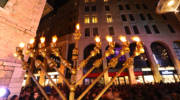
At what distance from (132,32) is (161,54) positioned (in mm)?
6824

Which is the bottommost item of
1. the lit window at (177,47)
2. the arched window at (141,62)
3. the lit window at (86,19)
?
the arched window at (141,62)

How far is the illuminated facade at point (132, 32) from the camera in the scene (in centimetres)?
1391

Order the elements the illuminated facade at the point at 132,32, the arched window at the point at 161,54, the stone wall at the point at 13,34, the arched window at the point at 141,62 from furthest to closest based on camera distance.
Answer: the arched window at the point at 161,54, the arched window at the point at 141,62, the illuminated facade at the point at 132,32, the stone wall at the point at 13,34

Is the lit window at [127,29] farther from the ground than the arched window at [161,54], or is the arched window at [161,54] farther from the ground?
the lit window at [127,29]

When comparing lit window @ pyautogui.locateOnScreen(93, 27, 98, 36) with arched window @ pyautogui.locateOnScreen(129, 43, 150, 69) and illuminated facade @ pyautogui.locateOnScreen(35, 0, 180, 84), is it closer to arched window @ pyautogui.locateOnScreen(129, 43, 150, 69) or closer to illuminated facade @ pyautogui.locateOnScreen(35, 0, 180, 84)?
illuminated facade @ pyautogui.locateOnScreen(35, 0, 180, 84)

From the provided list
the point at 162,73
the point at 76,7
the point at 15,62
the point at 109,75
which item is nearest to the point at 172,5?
the point at 15,62

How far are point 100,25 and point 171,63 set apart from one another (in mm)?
15028

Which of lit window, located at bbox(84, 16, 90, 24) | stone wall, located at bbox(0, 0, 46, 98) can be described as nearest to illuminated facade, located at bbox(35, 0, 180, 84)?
lit window, located at bbox(84, 16, 90, 24)

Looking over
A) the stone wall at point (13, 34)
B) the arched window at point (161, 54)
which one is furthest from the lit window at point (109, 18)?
the stone wall at point (13, 34)

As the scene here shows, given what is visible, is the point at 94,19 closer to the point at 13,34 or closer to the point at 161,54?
the point at 161,54

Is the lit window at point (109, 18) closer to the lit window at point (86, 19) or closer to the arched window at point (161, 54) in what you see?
the lit window at point (86, 19)

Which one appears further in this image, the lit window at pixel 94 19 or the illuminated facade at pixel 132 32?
the lit window at pixel 94 19

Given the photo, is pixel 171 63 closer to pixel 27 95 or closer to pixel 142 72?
pixel 142 72

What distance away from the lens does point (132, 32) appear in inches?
637
